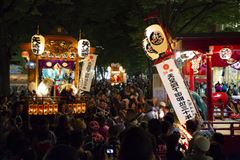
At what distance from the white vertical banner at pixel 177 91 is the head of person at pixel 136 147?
7730mm

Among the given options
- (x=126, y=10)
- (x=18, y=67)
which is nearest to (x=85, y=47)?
(x=126, y=10)

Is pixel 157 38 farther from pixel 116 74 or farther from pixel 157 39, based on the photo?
pixel 116 74

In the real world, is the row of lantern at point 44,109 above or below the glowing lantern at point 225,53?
below

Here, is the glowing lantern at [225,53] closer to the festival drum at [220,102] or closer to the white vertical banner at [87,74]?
the festival drum at [220,102]

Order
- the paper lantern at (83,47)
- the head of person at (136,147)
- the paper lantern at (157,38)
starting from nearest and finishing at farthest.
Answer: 1. the head of person at (136,147)
2. the paper lantern at (157,38)
3. the paper lantern at (83,47)

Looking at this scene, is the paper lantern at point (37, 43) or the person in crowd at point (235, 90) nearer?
the paper lantern at point (37, 43)

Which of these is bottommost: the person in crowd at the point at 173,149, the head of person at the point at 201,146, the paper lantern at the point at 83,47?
the person in crowd at the point at 173,149

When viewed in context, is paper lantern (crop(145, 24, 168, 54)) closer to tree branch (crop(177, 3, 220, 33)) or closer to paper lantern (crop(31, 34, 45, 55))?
paper lantern (crop(31, 34, 45, 55))

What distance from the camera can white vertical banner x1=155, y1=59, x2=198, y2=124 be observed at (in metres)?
11.7

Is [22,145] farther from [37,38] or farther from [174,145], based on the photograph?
[37,38]

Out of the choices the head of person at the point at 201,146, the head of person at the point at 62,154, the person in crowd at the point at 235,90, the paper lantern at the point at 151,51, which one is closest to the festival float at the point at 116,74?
the person in crowd at the point at 235,90

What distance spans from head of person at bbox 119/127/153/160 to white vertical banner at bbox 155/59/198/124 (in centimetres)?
773

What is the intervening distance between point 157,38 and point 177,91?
1902 millimetres

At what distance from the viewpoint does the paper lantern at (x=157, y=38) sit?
41.3 feet
